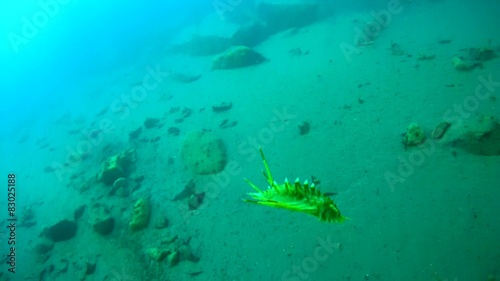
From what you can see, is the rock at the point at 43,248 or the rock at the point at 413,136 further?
the rock at the point at 43,248

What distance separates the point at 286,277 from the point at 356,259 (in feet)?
4.17

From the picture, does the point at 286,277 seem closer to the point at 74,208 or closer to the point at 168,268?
the point at 168,268

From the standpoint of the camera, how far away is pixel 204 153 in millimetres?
8531

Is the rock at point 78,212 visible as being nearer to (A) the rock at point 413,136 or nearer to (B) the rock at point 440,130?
(A) the rock at point 413,136

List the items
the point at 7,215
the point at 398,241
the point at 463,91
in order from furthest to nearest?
the point at 7,215 → the point at 463,91 → the point at 398,241

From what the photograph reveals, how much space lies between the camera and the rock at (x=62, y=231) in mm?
8234

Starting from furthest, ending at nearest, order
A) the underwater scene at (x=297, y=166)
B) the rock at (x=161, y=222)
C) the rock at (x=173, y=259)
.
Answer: the rock at (x=161, y=222) → the rock at (x=173, y=259) → the underwater scene at (x=297, y=166)

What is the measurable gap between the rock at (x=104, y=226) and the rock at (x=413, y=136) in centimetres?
777

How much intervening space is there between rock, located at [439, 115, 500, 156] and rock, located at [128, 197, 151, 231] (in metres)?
7.39

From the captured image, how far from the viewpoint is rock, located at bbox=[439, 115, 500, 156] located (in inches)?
209

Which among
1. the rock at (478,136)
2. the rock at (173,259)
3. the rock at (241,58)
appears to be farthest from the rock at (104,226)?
the rock at (241,58)

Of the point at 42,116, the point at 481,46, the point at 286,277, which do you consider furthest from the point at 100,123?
the point at 481,46

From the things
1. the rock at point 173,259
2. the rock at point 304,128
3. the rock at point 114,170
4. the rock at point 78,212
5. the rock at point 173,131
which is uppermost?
the rock at point 114,170

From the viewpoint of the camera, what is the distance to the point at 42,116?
24.2m
